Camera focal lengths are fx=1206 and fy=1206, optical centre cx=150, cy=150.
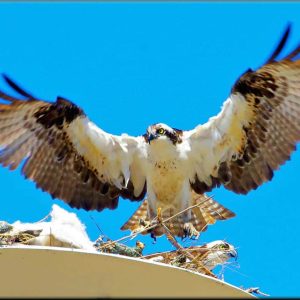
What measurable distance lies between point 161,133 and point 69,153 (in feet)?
3.35

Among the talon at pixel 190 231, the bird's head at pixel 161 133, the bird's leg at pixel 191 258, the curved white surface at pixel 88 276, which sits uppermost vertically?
the bird's head at pixel 161 133

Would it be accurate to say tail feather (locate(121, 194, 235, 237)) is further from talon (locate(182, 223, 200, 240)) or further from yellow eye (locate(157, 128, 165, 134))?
yellow eye (locate(157, 128, 165, 134))

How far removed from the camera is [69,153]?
12.0 m

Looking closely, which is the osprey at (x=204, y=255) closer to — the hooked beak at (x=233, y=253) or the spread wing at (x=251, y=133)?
the hooked beak at (x=233, y=253)

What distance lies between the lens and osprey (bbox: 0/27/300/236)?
37.9 ft

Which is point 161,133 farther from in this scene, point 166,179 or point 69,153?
point 69,153

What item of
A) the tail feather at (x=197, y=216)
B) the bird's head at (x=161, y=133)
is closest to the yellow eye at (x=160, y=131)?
the bird's head at (x=161, y=133)

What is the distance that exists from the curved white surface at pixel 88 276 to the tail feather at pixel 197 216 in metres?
2.77

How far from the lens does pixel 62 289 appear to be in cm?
904

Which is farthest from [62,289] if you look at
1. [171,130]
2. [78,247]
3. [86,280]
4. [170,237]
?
[171,130]

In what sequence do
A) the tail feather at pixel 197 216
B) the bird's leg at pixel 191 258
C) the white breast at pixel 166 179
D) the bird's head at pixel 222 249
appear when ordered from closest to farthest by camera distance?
the bird's leg at pixel 191 258 < the bird's head at pixel 222 249 < the white breast at pixel 166 179 < the tail feather at pixel 197 216

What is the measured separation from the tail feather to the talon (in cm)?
3

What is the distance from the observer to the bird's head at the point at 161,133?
1155 centimetres

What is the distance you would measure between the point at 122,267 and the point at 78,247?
89cm
